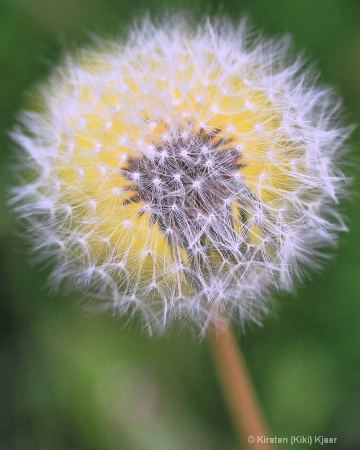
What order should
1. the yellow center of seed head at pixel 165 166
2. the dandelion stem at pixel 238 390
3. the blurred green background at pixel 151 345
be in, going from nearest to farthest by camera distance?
the yellow center of seed head at pixel 165 166 → the dandelion stem at pixel 238 390 → the blurred green background at pixel 151 345

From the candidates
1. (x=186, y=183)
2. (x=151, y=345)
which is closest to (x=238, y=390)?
(x=151, y=345)

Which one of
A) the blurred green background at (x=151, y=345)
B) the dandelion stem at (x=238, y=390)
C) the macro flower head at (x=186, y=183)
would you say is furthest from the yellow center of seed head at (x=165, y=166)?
the blurred green background at (x=151, y=345)

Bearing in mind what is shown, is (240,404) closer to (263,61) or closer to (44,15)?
(263,61)

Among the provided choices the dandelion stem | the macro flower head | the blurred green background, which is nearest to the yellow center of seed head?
the macro flower head

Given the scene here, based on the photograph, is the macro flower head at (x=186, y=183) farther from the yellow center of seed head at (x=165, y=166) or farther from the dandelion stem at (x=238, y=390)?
the dandelion stem at (x=238, y=390)

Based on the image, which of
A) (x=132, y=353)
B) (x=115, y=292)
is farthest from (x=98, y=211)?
(x=132, y=353)

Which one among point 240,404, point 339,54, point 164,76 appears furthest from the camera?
point 339,54

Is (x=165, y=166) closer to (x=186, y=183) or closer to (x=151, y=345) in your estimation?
(x=186, y=183)
